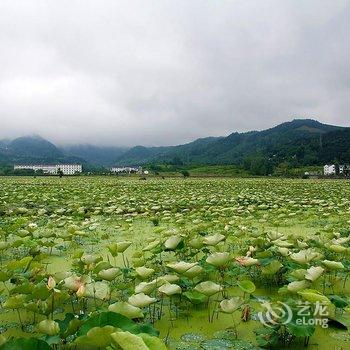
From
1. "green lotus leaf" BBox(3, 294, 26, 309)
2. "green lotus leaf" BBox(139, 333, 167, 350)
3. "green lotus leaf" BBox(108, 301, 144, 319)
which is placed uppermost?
"green lotus leaf" BBox(139, 333, 167, 350)

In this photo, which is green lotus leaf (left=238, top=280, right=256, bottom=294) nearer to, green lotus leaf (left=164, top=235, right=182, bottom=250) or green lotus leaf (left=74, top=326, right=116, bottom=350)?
green lotus leaf (left=164, top=235, right=182, bottom=250)

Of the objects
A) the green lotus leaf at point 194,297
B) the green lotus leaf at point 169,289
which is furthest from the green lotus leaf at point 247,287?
the green lotus leaf at point 169,289

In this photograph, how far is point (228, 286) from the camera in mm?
4859

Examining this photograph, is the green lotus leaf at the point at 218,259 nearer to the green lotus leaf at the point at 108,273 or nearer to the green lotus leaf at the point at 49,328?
the green lotus leaf at the point at 108,273

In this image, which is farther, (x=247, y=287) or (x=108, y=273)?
(x=108, y=273)

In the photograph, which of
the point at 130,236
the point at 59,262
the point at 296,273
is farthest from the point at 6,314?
the point at 130,236

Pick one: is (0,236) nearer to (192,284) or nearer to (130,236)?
(130,236)

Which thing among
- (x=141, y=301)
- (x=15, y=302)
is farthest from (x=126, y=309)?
(x=15, y=302)

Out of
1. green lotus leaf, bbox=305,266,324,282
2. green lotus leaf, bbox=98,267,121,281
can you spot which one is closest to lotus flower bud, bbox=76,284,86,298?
green lotus leaf, bbox=98,267,121,281

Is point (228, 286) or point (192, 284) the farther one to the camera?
point (228, 286)

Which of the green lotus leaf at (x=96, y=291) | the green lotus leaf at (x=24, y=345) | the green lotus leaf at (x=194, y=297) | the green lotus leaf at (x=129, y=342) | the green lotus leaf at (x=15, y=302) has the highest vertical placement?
the green lotus leaf at (x=129, y=342)

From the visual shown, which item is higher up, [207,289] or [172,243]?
[172,243]

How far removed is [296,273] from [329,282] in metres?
1.31

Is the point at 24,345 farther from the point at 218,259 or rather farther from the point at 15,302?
the point at 218,259
